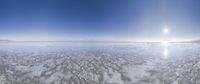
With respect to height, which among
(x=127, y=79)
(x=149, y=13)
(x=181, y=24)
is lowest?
(x=127, y=79)

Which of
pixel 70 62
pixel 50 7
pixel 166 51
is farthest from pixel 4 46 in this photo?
pixel 166 51

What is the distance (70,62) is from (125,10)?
78.3 inches

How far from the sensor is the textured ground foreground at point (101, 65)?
371 cm

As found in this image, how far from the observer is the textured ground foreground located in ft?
12.2

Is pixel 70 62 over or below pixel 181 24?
below

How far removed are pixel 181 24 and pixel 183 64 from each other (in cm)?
105

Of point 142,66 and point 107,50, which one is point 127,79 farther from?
point 107,50

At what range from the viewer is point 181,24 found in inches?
159

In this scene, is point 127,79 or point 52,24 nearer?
point 127,79

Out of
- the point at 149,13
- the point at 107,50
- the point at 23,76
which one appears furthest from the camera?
the point at 107,50

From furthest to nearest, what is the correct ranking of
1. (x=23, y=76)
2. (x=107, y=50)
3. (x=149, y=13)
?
(x=107, y=50), (x=149, y=13), (x=23, y=76)

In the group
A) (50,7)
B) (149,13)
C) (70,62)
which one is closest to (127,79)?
(70,62)

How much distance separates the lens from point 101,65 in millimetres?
3973

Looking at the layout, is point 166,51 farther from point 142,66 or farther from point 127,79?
point 127,79
